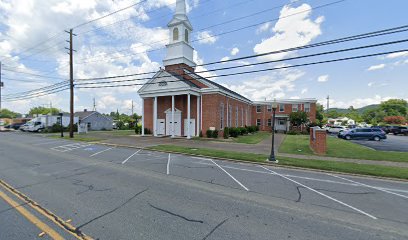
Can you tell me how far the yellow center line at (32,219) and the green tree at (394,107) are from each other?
10670 cm

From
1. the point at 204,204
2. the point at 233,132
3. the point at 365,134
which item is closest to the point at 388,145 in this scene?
the point at 365,134

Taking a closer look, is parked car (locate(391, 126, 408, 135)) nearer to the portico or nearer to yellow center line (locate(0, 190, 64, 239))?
the portico

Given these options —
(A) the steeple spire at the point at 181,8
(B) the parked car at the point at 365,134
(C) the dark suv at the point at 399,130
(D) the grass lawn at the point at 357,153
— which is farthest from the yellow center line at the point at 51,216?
(C) the dark suv at the point at 399,130

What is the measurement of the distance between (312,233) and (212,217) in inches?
78.7

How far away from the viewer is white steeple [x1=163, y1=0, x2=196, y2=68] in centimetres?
2764

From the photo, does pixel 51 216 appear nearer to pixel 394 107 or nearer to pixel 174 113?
pixel 174 113

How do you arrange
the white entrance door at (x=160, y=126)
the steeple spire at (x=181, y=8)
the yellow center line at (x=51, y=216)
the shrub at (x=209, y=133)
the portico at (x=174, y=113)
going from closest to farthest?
the yellow center line at (x=51, y=216)
the shrub at (x=209, y=133)
the portico at (x=174, y=113)
the steeple spire at (x=181, y=8)
the white entrance door at (x=160, y=126)

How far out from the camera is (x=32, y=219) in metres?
4.09

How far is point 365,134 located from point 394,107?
259ft

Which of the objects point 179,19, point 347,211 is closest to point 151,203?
point 347,211

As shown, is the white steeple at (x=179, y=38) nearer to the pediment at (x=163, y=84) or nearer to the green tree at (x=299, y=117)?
the pediment at (x=163, y=84)

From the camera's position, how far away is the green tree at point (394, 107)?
77.7 metres

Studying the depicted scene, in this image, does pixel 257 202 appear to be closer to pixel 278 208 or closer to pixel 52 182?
pixel 278 208

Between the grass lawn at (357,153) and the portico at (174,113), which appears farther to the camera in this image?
the portico at (174,113)
